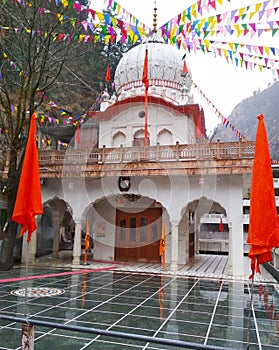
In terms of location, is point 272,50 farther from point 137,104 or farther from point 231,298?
point 137,104

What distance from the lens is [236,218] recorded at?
12.3 meters

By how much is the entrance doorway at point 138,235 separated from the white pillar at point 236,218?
3.65 m

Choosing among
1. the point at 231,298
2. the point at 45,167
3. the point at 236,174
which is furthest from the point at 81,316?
the point at 45,167

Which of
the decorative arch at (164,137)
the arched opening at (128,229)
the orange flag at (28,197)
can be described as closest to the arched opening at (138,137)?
the decorative arch at (164,137)

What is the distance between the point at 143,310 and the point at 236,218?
6.60m

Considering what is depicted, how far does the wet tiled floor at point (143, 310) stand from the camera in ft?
16.5

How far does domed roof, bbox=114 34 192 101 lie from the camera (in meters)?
18.3

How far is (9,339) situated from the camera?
4.86 m

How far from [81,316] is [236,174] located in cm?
808

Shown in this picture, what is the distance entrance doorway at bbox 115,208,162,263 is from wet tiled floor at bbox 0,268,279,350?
383cm

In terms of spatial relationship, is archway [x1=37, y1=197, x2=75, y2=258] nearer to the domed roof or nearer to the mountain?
the domed roof

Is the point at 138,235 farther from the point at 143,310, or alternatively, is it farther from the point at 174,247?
the point at 143,310

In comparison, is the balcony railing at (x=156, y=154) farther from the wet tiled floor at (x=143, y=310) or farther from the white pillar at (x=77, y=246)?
the wet tiled floor at (x=143, y=310)

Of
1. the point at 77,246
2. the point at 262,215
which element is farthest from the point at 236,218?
the point at 262,215
